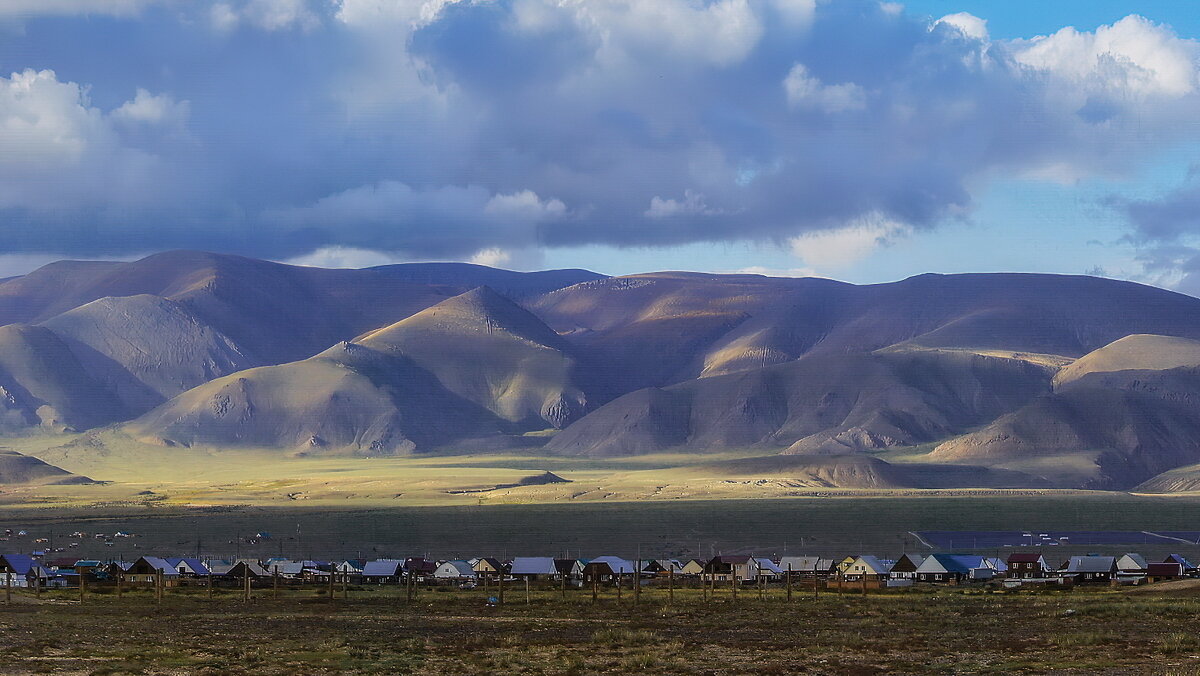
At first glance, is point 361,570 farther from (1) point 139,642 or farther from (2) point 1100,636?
(2) point 1100,636

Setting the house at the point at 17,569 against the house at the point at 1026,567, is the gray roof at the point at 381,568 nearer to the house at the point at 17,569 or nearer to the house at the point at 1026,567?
the house at the point at 17,569

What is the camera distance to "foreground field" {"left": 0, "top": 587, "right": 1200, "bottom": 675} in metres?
35.4

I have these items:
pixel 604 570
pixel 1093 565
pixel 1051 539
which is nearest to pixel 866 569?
pixel 1093 565

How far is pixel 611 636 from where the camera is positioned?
42.5m

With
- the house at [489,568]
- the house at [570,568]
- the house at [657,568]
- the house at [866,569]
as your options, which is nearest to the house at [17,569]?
the house at [489,568]

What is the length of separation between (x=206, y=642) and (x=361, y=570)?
43.2 meters

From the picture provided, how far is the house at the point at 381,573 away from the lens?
277ft

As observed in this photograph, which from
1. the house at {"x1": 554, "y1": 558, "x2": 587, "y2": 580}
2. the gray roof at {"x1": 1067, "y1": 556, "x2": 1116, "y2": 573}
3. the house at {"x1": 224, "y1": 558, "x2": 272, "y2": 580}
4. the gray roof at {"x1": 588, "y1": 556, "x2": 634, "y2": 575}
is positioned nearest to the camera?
the gray roof at {"x1": 1067, "y1": 556, "x2": 1116, "y2": 573}

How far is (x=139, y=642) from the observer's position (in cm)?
4141

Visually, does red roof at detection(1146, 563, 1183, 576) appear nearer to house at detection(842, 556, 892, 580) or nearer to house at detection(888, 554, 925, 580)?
house at detection(888, 554, 925, 580)

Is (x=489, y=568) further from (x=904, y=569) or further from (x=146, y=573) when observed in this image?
(x=904, y=569)

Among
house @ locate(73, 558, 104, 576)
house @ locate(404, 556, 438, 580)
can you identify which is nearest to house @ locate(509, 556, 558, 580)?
house @ locate(404, 556, 438, 580)

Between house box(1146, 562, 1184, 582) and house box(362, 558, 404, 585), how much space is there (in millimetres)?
37919

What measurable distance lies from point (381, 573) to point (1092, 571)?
36.4m
